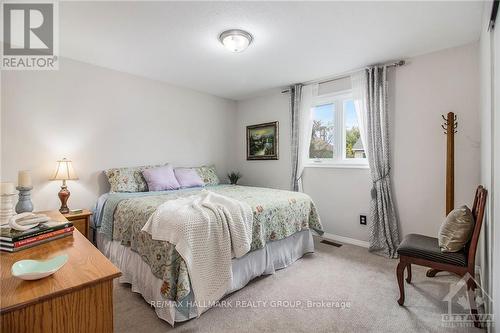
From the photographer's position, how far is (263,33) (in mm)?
2271

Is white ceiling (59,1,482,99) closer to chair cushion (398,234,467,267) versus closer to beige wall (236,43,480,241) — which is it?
beige wall (236,43,480,241)

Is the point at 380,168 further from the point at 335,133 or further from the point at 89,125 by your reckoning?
the point at 89,125

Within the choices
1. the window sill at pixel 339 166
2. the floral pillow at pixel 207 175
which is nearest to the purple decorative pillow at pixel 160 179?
the floral pillow at pixel 207 175

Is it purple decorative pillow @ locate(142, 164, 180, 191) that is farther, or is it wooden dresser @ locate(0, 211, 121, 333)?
purple decorative pillow @ locate(142, 164, 180, 191)

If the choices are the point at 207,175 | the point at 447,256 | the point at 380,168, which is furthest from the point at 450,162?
the point at 207,175

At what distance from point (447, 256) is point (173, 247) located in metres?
1.99

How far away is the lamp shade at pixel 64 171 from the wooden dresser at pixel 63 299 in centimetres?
181

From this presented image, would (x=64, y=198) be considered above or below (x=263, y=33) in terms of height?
below

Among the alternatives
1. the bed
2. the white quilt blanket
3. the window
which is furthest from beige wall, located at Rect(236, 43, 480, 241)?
the white quilt blanket

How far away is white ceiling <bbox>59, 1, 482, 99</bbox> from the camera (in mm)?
1915

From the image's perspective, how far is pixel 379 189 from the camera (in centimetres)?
295

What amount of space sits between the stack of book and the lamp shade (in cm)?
147

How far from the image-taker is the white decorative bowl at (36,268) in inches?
34.6

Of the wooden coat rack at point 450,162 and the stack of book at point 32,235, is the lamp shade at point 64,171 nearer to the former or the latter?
the stack of book at point 32,235
